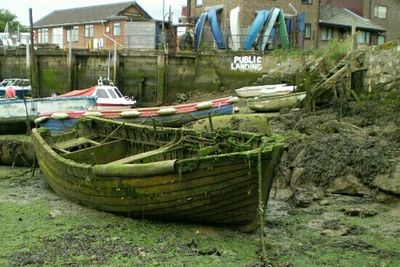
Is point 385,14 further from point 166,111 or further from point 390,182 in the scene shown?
point 390,182

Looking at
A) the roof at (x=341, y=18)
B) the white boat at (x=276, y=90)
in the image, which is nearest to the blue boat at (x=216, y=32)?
the roof at (x=341, y=18)

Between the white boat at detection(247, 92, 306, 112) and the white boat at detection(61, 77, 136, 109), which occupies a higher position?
the white boat at detection(247, 92, 306, 112)

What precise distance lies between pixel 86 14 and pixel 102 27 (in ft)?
15.7

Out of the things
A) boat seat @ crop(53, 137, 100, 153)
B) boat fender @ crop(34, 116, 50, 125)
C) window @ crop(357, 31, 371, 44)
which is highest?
window @ crop(357, 31, 371, 44)

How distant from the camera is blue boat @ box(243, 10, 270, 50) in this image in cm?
3088

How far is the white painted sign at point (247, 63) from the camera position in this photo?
27422 mm

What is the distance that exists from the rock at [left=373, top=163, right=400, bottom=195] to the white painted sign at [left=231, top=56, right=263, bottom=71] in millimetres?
18148

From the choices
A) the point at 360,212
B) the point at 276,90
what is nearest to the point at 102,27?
the point at 276,90

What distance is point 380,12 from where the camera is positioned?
44.8m

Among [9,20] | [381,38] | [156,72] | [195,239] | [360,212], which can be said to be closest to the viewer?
[195,239]

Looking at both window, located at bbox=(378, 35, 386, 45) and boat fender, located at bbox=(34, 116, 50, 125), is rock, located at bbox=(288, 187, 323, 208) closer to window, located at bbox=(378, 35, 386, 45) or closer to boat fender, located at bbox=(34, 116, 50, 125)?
boat fender, located at bbox=(34, 116, 50, 125)

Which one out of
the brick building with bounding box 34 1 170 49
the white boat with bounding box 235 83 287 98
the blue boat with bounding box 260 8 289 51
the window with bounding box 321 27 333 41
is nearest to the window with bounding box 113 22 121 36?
the brick building with bounding box 34 1 170 49

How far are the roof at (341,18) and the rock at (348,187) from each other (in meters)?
29.4

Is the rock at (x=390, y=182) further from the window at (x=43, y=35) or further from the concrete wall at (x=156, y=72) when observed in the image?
the window at (x=43, y=35)
